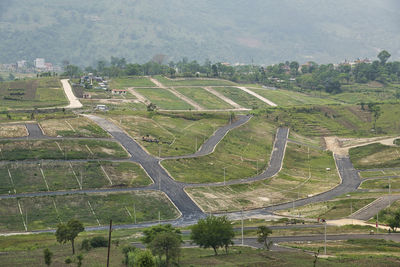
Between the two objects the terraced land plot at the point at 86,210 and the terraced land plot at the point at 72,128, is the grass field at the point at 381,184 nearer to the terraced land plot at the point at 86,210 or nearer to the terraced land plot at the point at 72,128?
the terraced land plot at the point at 86,210

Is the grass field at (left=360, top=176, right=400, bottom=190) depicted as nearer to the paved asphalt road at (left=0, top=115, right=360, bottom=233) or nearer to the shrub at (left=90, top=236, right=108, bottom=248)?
the paved asphalt road at (left=0, top=115, right=360, bottom=233)

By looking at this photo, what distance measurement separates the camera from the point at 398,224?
378 feet

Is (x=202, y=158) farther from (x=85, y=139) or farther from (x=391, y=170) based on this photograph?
(x=391, y=170)

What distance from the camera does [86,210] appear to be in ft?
420

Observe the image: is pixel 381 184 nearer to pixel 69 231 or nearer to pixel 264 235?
pixel 264 235

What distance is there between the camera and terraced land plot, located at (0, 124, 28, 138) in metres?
167

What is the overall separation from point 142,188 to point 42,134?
44906 millimetres

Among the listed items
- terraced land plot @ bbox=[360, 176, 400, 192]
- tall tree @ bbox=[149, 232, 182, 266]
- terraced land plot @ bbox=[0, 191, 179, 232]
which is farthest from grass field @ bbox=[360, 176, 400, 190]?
tall tree @ bbox=[149, 232, 182, 266]

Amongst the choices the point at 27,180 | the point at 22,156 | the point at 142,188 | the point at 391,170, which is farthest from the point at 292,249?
the point at 391,170

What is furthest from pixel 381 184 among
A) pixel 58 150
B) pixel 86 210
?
pixel 58 150

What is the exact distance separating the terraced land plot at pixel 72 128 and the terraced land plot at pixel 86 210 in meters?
44.3

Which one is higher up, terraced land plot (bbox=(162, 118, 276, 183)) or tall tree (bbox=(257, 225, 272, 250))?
tall tree (bbox=(257, 225, 272, 250))

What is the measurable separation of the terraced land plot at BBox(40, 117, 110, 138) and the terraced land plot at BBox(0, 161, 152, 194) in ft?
82.4

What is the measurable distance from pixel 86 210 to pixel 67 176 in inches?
728
